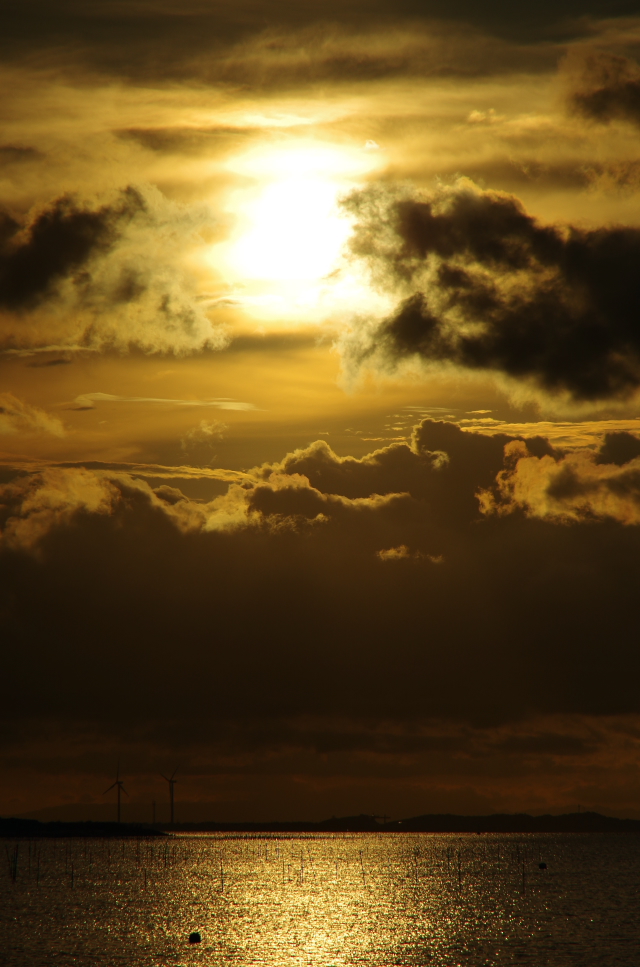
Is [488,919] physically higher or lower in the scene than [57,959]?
lower

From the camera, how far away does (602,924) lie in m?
171

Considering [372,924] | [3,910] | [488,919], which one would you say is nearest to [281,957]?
[372,924]

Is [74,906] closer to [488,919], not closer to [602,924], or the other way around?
[488,919]

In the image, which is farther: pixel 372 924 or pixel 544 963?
pixel 372 924

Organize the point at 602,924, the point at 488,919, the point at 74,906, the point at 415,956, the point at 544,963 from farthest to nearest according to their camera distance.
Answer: the point at 74,906 < the point at 488,919 < the point at 602,924 < the point at 415,956 < the point at 544,963

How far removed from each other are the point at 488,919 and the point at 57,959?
8536 centimetres

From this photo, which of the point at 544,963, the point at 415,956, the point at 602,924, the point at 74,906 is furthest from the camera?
the point at 74,906

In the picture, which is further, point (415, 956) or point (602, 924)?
point (602, 924)

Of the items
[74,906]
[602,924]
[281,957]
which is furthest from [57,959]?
[602,924]

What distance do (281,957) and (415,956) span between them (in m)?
17.7

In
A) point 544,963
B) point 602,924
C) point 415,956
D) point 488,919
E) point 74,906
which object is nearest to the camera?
point 544,963

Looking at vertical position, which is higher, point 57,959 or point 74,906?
point 57,959

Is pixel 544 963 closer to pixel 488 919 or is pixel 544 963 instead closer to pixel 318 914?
pixel 488 919

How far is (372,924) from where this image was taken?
175500mm
